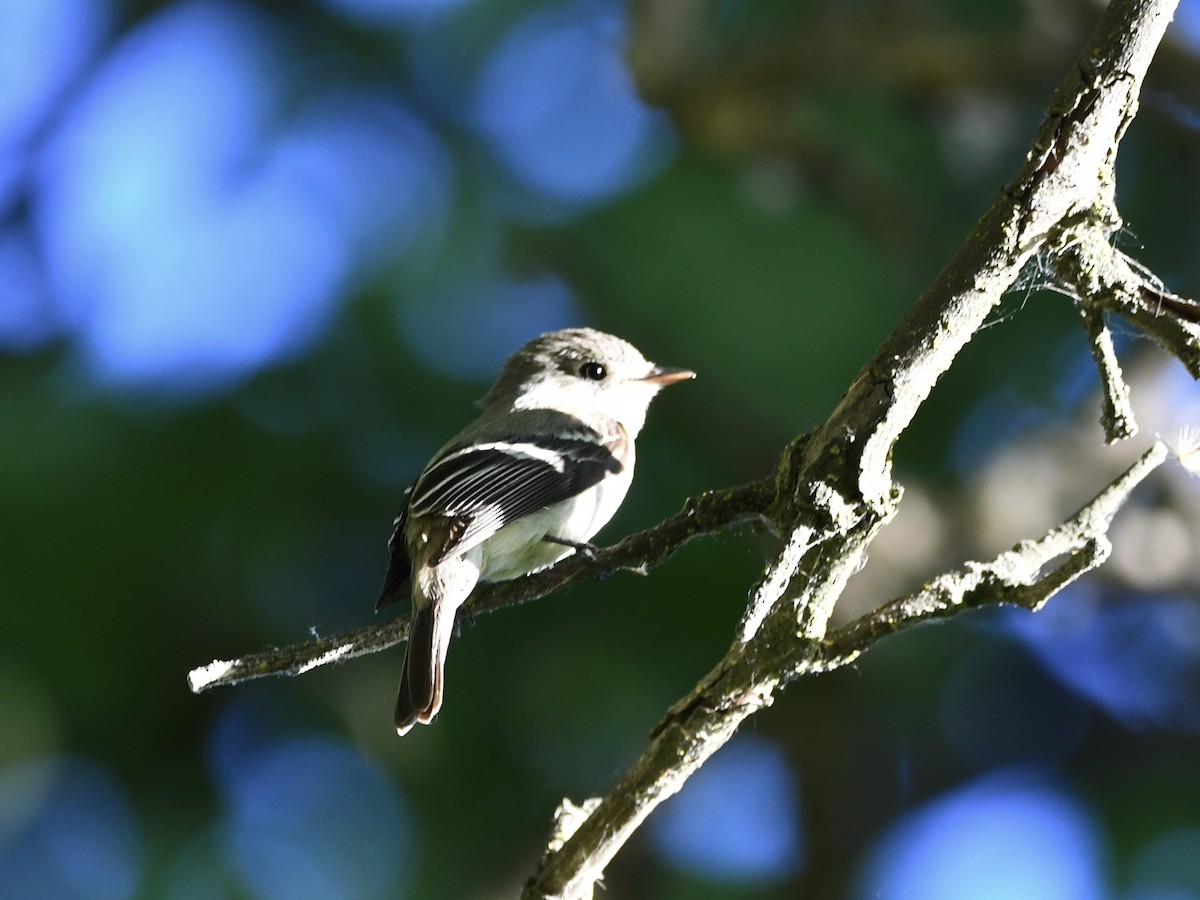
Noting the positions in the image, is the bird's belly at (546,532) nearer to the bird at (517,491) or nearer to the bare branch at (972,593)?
the bird at (517,491)

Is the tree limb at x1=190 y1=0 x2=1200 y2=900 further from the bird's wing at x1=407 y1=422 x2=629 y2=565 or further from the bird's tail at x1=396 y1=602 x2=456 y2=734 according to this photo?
the bird's wing at x1=407 y1=422 x2=629 y2=565

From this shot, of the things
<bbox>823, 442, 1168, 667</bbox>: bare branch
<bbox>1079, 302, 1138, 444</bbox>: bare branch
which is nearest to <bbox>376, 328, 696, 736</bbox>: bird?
<bbox>823, 442, 1168, 667</bbox>: bare branch

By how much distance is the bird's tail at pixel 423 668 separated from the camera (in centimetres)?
300

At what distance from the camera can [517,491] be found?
3557mm

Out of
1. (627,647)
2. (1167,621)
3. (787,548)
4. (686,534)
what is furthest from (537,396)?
(1167,621)

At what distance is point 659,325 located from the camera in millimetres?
6301

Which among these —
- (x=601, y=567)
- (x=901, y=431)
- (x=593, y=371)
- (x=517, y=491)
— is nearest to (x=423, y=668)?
(x=517, y=491)

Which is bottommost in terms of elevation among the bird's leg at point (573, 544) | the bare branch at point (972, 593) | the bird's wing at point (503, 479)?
the bird's leg at point (573, 544)

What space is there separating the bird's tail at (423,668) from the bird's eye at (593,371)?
1.46 meters

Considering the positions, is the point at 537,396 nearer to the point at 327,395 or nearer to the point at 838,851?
the point at 327,395

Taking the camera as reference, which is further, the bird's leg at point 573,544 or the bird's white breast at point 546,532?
the bird's white breast at point 546,532

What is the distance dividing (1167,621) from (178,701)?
4.23m

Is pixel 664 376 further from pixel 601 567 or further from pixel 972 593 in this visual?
pixel 972 593

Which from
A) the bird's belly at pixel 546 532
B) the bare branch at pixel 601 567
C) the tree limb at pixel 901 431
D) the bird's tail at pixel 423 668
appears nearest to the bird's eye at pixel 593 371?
the bird's belly at pixel 546 532
